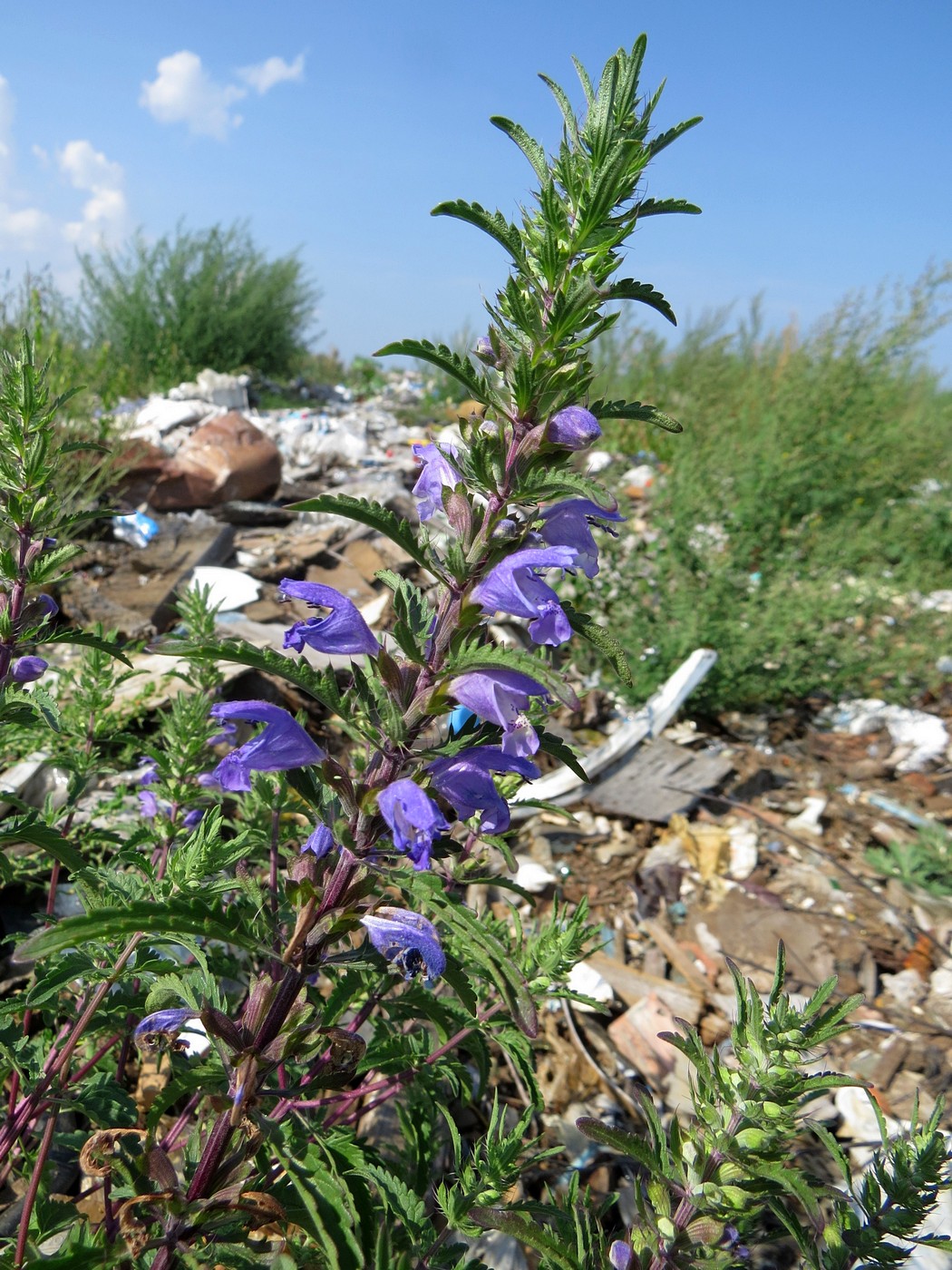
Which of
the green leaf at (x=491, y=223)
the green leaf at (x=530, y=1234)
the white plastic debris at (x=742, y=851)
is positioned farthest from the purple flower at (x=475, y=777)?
the white plastic debris at (x=742, y=851)

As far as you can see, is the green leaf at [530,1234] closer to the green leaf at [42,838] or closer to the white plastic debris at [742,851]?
the green leaf at [42,838]

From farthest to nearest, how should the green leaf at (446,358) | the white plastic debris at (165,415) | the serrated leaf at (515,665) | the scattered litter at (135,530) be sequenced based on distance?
the white plastic debris at (165,415) → the scattered litter at (135,530) → the green leaf at (446,358) → the serrated leaf at (515,665)

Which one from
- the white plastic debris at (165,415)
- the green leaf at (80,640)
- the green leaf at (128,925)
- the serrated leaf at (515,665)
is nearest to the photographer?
the green leaf at (128,925)

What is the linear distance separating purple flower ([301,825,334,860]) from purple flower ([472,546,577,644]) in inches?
16.4

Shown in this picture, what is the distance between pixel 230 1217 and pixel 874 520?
262 inches

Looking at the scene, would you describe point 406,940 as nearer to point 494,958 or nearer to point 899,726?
point 494,958

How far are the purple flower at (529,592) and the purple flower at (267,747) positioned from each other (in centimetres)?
33

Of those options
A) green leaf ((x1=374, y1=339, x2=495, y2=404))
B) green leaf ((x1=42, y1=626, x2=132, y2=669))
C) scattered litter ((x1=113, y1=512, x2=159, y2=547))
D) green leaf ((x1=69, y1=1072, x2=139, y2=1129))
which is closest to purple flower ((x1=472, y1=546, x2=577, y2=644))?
green leaf ((x1=374, y1=339, x2=495, y2=404))

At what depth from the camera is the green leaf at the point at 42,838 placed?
124 centimetres

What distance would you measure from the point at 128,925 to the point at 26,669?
110cm

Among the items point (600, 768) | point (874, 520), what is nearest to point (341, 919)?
point (600, 768)

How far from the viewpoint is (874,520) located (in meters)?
6.39

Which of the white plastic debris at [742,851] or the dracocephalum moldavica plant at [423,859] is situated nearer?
the dracocephalum moldavica plant at [423,859]

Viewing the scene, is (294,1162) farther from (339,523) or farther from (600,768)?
(339,523)
